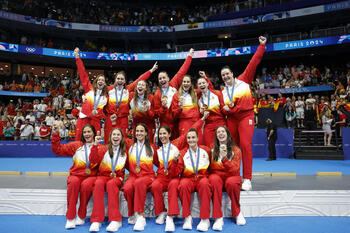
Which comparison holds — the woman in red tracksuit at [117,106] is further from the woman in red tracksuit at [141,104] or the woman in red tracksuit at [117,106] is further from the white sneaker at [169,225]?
the white sneaker at [169,225]

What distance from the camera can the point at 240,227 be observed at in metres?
3.38

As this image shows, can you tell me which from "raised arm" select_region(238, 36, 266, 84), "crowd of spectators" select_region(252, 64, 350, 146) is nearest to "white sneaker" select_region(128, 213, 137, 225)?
"raised arm" select_region(238, 36, 266, 84)

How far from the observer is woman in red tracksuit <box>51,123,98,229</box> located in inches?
136

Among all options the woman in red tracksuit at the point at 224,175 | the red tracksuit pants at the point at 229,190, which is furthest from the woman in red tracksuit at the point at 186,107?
the red tracksuit pants at the point at 229,190

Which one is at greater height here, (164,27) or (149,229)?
(164,27)

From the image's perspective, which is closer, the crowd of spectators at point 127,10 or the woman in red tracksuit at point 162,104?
the woman in red tracksuit at point 162,104

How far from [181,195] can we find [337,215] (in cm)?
254

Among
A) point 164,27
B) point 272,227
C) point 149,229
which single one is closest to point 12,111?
point 164,27

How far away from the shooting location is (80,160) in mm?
3777

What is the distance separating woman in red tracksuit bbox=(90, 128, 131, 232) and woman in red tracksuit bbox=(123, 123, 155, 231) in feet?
0.47

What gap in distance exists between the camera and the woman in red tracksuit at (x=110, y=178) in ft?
11.0

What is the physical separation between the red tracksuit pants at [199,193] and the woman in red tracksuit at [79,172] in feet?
4.48

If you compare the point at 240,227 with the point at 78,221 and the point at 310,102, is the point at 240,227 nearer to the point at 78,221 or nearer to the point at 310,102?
the point at 78,221

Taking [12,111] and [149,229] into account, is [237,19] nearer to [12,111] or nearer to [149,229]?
[12,111]
